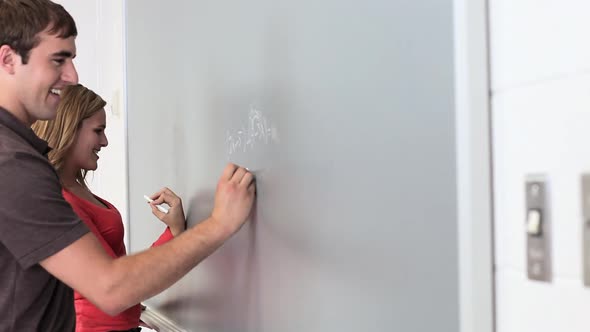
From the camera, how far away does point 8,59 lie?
3.57ft

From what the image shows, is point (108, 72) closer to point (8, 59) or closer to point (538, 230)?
point (8, 59)

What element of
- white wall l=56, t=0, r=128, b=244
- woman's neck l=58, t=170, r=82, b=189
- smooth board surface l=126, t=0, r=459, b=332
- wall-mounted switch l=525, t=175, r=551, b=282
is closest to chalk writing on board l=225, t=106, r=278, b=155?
smooth board surface l=126, t=0, r=459, b=332

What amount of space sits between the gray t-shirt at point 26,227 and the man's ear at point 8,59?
0.24 feet

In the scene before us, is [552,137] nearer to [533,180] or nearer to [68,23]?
[533,180]

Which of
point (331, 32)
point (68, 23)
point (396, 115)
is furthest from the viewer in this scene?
point (68, 23)

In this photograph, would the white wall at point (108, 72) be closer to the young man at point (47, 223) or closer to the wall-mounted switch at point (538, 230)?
the young man at point (47, 223)

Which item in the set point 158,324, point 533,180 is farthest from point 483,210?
point 158,324

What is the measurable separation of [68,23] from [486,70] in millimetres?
789

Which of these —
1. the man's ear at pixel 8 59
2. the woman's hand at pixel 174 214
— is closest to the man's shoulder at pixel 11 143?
the man's ear at pixel 8 59

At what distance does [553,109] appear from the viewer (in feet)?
1.87

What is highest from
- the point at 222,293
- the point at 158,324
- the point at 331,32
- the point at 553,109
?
the point at 331,32

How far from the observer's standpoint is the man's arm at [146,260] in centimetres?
99

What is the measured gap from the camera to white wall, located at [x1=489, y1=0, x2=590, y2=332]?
0.54 meters

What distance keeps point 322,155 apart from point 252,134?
0.27 metres
